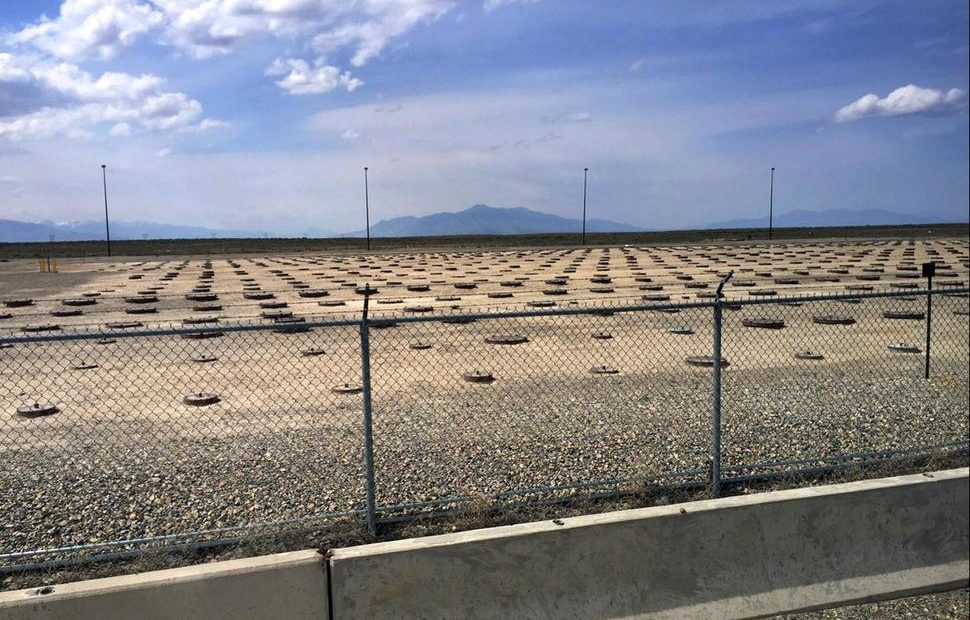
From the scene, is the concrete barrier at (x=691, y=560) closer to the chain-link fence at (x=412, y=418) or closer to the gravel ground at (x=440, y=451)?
the chain-link fence at (x=412, y=418)

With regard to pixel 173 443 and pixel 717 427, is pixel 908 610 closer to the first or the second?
pixel 717 427

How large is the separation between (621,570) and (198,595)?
247cm

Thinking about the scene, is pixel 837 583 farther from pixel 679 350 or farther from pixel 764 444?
pixel 679 350

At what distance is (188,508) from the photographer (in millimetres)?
5543

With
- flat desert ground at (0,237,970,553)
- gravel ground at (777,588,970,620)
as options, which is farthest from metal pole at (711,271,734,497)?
gravel ground at (777,588,970,620)

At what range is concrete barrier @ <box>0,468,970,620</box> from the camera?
423 cm

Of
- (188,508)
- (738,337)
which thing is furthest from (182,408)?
(738,337)

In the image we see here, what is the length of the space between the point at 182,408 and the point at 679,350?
7.38 meters

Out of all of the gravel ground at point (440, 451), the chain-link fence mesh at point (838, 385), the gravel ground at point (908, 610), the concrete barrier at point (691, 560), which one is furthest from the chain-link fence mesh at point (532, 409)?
the gravel ground at point (908, 610)

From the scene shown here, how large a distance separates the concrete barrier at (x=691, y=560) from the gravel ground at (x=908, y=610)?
8 centimetres

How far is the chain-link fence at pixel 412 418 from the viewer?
5.57m

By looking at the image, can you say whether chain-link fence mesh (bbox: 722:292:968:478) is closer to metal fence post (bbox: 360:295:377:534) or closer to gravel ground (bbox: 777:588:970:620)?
gravel ground (bbox: 777:588:970:620)

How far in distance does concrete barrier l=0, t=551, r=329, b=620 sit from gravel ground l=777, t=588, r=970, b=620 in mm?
2907

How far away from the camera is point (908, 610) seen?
4766mm
